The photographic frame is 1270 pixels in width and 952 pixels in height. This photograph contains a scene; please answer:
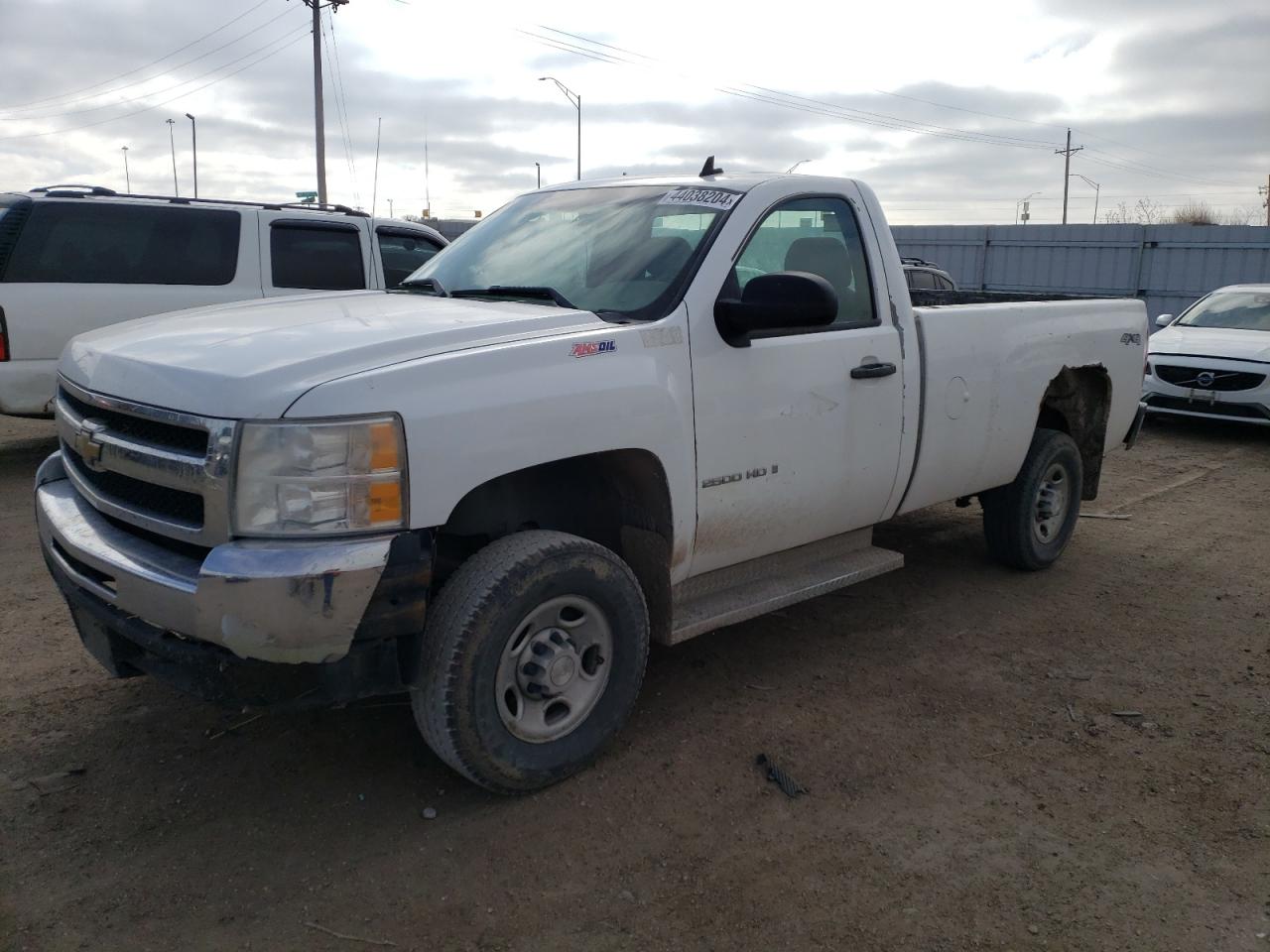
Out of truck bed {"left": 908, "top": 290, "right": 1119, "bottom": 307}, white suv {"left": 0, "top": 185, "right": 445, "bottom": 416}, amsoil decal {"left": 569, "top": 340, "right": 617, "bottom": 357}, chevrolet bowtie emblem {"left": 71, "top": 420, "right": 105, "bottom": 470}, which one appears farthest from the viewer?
white suv {"left": 0, "top": 185, "right": 445, "bottom": 416}

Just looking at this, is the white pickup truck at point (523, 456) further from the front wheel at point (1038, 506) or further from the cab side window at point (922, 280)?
the cab side window at point (922, 280)

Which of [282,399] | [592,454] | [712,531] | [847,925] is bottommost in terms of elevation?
[847,925]

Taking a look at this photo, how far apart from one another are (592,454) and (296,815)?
1.47 meters

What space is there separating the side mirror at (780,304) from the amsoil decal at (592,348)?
503mm

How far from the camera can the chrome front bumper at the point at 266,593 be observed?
8.86ft

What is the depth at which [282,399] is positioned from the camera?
2758mm

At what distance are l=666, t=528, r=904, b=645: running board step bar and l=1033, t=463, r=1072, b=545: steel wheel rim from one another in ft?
5.09

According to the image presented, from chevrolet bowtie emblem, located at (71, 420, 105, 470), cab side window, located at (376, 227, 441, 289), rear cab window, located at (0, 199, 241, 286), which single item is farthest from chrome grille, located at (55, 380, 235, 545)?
cab side window, located at (376, 227, 441, 289)

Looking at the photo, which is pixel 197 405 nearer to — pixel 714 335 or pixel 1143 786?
pixel 714 335

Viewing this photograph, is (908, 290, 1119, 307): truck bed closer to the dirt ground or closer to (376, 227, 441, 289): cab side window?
the dirt ground

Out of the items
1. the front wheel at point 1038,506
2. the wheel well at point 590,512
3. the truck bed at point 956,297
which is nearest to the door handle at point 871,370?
the wheel well at point 590,512

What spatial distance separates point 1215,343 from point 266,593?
35.8 feet

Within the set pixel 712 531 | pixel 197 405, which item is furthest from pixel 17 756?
pixel 712 531

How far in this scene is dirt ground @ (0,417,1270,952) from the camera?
2.82 meters
